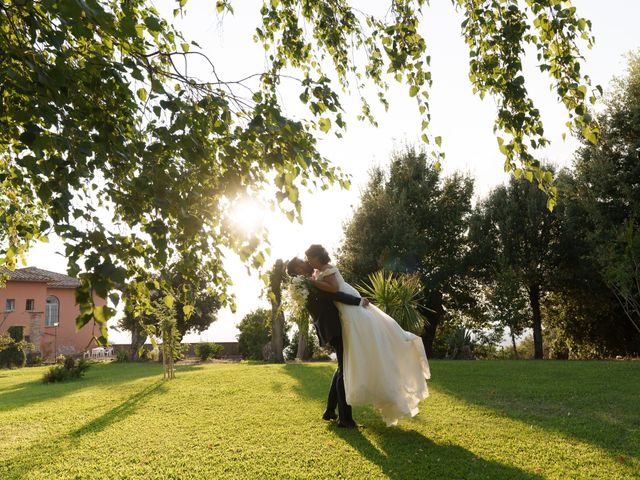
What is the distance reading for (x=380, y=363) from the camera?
5484mm

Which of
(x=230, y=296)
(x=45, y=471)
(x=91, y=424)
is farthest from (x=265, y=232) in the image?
(x=91, y=424)

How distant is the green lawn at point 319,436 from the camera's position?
4.39 metres

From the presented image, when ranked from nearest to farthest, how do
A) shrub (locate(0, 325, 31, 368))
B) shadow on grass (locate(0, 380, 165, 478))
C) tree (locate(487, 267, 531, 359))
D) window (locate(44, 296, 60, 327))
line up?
shadow on grass (locate(0, 380, 165, 478)) → tree (locate(487, 267, 531, 359)) → shrub (locate(0, 325, 31, 368)) → window (locate(44, 296, 60, 327))

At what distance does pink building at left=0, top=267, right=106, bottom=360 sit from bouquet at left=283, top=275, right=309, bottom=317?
95.8ft

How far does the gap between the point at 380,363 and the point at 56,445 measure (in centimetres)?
392

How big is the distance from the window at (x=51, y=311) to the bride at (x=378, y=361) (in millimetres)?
37527

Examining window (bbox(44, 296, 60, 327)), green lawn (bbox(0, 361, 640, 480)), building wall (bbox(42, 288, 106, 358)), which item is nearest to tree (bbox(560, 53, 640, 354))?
green lawn (bbox(0, 361, 640, 480))

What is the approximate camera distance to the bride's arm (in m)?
5.65

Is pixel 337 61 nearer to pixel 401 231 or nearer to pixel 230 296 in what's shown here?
pixel 230 296

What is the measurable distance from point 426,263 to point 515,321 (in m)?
4.73

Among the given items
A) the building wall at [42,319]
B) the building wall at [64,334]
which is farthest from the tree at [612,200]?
the building wall at [64,334]

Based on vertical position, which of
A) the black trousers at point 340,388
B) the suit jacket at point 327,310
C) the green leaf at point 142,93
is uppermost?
the green leaf at point 142,93

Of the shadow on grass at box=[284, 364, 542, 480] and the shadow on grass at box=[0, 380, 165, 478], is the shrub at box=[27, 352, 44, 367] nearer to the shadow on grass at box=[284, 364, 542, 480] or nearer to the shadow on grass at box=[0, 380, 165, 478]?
the shadow on grass at box=[0, 380, 165, 478]

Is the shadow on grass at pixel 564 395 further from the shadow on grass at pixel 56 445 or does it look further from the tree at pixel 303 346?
the tree at pixel 303 346
